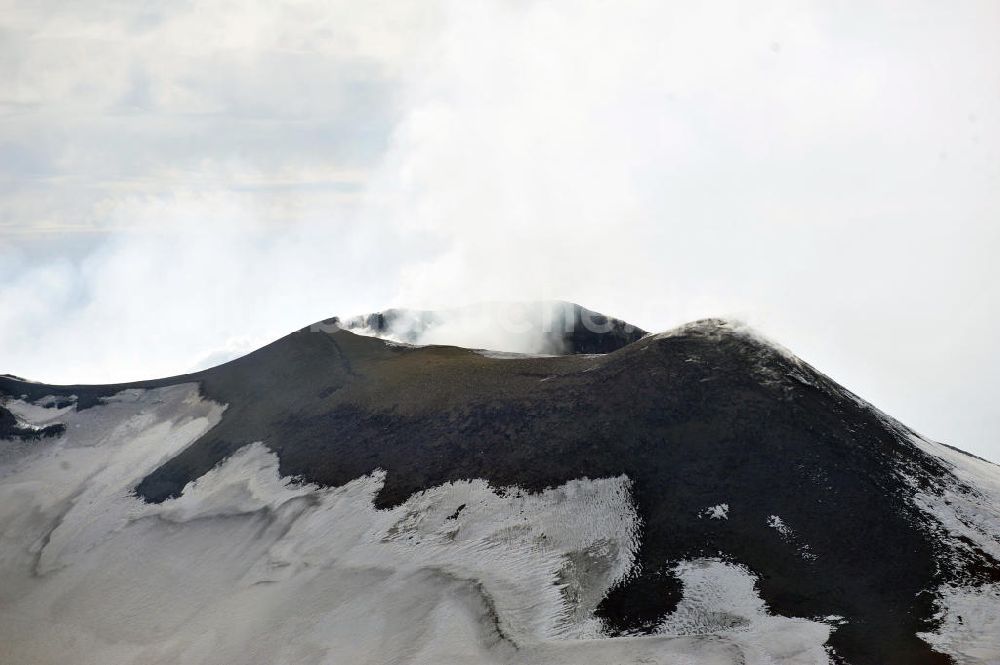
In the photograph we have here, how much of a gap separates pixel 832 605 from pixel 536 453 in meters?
13.2

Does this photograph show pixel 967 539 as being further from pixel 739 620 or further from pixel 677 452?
pixel 677 452

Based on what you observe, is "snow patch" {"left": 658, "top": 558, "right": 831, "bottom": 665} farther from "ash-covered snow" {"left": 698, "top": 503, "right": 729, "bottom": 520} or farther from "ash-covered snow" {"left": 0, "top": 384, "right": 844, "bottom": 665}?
"ash-covered snow" {"left": 698, "top": 503, "right": 729, "bottom": 520}

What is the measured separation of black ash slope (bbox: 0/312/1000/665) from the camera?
85.1ft

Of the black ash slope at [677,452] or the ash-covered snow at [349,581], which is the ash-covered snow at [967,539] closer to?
the black ash slope at [677,452]

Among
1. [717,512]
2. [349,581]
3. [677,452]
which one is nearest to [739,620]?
[717,512]

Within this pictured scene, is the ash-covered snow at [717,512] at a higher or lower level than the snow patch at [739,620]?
higher

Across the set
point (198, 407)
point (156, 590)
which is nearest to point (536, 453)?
point (156, 590)

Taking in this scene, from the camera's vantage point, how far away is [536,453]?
1321 inches

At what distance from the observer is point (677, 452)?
31781 millimetres

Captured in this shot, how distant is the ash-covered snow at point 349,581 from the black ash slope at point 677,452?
1.01 metres

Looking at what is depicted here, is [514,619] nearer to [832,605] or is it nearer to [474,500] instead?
[474,500]

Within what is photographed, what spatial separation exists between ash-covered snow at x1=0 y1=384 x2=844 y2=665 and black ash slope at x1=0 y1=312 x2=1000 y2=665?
1013 mm

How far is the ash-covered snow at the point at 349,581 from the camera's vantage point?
83.8ft

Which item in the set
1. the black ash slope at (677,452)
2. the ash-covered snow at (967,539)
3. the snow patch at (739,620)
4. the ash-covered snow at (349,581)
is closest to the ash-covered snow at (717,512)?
the black ash slope at (677,452)
